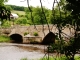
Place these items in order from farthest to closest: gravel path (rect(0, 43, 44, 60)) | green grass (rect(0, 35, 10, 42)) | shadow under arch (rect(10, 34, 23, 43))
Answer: shadow under arch (rect(10, 34, 23, 43))
green grass (rect(0, 35, 10, 42))
gravel path (rect(0, 43, 44, 60))

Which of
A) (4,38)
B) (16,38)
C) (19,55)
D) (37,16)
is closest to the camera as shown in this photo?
(19,55)

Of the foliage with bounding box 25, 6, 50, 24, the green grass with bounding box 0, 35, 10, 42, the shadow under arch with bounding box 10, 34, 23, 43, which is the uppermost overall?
the foliage with bounding box 25, 6, 50, 24

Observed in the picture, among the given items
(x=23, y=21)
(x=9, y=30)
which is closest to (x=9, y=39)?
(x=9, y=30)

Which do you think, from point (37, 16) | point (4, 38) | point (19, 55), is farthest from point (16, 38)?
point (19, 55)

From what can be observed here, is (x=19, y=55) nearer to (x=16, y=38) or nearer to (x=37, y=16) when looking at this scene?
(x=37, y=16)

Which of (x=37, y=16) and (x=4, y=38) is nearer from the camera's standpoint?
(x=37, y=16)

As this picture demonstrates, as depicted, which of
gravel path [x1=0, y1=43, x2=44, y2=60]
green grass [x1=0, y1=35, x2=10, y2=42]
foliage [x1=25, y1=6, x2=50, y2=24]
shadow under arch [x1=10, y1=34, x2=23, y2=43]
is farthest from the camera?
shadow under arch [x1=10, y1=34, x2=23, y2=43]

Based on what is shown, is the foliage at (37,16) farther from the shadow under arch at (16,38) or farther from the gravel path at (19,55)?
the shadow under arch at (16,38)

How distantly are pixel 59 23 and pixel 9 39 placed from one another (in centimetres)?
2111

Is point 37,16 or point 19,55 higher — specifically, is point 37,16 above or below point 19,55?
above

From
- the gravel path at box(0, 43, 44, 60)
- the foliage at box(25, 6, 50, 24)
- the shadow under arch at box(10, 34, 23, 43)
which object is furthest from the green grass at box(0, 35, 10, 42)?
the gravel path at box(0, 43, 44, 60)

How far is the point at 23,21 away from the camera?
3253 centimetres

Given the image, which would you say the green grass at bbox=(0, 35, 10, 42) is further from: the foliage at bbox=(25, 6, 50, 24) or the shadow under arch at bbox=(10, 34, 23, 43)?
the foliage at bbox=(25, 6, 50, 24)

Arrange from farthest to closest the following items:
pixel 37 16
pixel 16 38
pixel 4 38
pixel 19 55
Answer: pixel 16 38 → pixel 4 38 → pixel 37 16 → pixel 19 55
